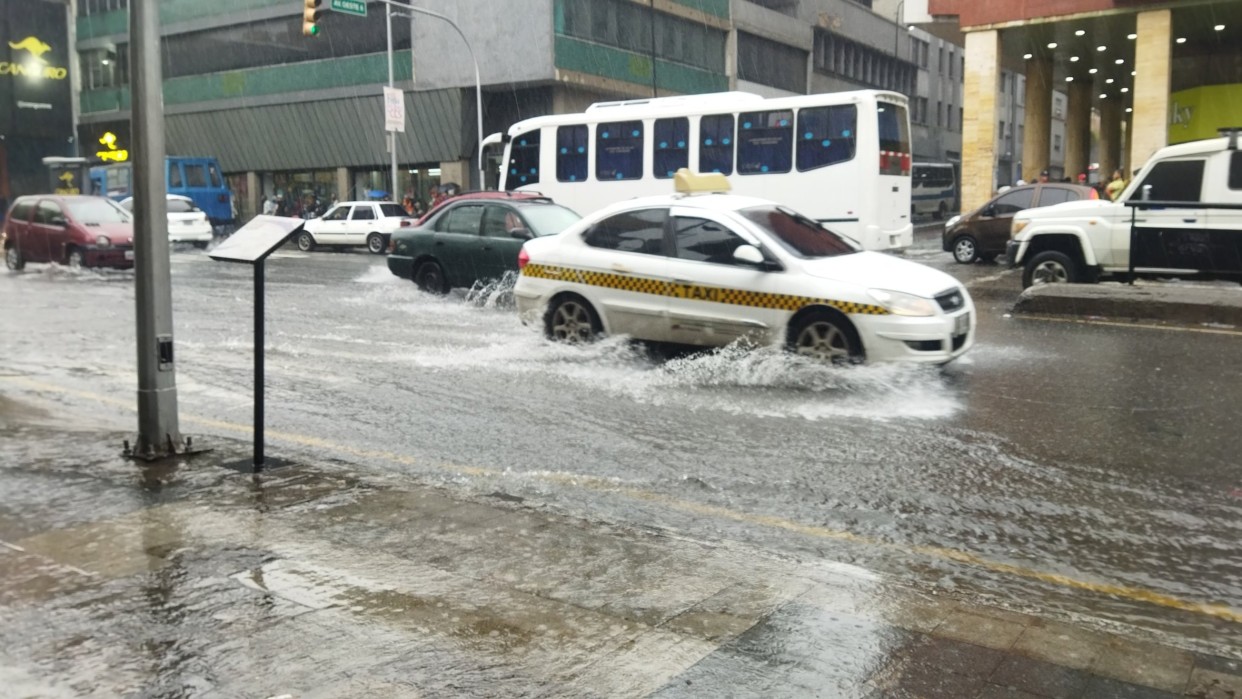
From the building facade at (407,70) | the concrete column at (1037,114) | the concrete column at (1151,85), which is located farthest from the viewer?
the building facade at (407,70)

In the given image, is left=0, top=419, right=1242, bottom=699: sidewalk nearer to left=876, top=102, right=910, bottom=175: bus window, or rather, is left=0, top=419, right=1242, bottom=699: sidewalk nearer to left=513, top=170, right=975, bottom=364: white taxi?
left=513, top=170, right=975, bottom=364: white taxi

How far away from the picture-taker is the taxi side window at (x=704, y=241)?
33.6 ft

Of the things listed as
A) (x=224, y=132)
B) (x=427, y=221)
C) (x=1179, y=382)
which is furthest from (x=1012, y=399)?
(x=224, y=132)

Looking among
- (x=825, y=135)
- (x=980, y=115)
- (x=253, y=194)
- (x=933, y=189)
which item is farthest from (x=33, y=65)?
(x=825, y=135)

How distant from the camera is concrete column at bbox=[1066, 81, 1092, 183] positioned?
42.6m

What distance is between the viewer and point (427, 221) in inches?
654

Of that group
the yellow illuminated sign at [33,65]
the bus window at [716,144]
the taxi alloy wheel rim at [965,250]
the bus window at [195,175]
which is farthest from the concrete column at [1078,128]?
the yellow illuminated sign at [33,65]

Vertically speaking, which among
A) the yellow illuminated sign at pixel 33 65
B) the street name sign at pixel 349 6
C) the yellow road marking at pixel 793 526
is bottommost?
the yellow road marking at pixel 793 526

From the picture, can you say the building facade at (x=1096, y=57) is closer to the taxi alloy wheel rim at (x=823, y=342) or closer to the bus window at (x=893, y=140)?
the bus window at (x=893, y=140)

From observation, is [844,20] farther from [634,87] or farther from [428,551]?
[428,551]

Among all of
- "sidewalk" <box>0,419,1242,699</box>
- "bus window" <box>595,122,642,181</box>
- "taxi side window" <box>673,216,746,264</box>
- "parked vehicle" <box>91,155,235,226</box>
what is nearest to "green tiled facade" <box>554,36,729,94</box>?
"parked vehicle" <box>91,155,235,226</box>

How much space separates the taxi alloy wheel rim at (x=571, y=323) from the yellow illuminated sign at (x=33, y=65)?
48.8 meters

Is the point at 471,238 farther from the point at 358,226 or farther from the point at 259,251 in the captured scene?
the point at 358,226

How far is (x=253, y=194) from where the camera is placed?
174 ft
